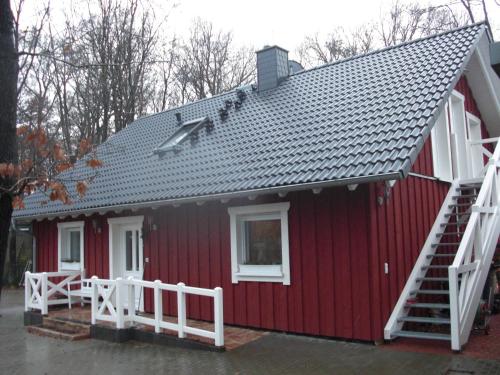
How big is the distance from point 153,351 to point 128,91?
65.5ft

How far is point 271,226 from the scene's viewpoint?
972 centimetres

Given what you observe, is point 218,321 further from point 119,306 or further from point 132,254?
point 132,254

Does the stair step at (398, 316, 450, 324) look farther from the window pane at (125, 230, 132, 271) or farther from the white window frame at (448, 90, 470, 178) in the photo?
the window pane at (125, 230, 132, 271)

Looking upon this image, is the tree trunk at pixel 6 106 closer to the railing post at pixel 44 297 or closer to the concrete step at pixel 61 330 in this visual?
the concrete step at pixel 61 330

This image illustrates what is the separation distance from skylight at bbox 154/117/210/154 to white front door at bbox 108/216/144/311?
212cm

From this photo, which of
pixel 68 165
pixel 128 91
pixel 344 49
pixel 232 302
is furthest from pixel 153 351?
pixel 344 49

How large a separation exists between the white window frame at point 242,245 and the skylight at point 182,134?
3.81 m

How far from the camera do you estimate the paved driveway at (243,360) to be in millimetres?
6934

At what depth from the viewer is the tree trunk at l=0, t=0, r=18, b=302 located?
464 centimetres

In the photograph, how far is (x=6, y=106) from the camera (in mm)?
4660

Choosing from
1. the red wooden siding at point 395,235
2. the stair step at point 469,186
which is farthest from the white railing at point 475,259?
the stair step at point 469,186

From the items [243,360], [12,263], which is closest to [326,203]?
[243,360]

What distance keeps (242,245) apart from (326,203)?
6.96ft

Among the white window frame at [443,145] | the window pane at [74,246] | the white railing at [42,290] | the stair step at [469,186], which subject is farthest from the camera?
the window pane at [74,246]
